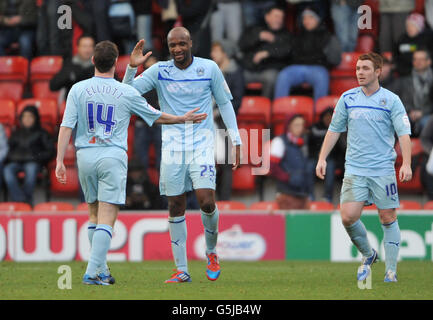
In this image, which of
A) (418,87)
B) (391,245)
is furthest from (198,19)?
(391,245)

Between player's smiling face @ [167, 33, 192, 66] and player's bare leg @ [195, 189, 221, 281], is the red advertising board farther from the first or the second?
player's smiling face @ [167, 33, 192, 66]

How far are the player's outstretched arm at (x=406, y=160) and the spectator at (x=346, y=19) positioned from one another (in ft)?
21.5

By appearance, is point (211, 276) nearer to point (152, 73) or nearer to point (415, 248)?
point (152, 73)

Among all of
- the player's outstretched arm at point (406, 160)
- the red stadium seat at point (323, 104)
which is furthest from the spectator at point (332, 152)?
the player's outstretched arm at point (406, 160)

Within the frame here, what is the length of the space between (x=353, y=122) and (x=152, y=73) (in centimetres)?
188

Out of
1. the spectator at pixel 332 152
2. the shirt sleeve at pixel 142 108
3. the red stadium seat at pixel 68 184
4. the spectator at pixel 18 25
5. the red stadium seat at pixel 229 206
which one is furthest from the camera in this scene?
the spectator at pixel 18 25

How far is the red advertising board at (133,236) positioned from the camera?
1273 centimetres

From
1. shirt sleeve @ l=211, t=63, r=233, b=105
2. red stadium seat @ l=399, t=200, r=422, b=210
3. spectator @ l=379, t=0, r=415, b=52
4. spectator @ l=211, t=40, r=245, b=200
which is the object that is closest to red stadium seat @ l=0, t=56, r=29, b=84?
spectator @ l=211, t=40, r=245, b=200

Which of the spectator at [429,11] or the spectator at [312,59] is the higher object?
the spectator at [429,11]

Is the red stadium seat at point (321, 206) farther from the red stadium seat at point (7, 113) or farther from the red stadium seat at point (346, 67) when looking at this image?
the red stadium seat at point (7, 113)

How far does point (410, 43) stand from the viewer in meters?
14.6

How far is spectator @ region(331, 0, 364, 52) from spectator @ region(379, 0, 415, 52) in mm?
623

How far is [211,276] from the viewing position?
8.67m

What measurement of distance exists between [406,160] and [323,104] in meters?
5.71
